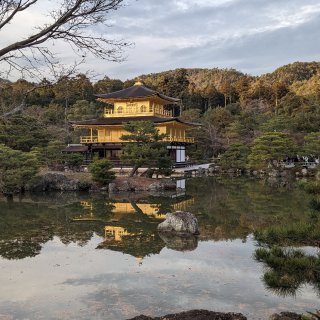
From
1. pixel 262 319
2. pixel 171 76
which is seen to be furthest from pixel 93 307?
pixel 171 76

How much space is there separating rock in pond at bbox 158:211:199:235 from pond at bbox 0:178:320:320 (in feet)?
1.31

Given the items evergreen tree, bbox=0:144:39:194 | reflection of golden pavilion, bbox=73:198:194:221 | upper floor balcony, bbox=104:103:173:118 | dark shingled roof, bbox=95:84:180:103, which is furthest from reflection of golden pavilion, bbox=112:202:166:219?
dark shingled roof, bbox=95:84:180:103

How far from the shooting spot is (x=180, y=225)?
10.8m

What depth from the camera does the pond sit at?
5945 millimetres

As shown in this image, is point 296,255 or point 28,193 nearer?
point 296,255

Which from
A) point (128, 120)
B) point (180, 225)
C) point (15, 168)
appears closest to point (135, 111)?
point (128, 120)

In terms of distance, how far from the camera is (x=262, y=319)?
5.39 meters

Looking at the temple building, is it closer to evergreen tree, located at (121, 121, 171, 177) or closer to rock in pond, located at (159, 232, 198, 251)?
evergreen tree, located at (121, 121, 171, 177)

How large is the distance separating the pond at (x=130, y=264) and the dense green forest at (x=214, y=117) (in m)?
2.61

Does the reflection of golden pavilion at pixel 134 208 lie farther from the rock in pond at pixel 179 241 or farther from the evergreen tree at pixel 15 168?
the evergreen tree at pixel 15 168

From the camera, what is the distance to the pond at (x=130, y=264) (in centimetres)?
595

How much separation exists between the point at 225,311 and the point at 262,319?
0.54 meters

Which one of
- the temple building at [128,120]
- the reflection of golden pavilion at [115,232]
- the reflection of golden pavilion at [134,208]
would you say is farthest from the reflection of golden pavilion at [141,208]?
the temple building at [128,120]

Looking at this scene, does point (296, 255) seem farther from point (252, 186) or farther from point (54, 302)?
point (252, 186)
